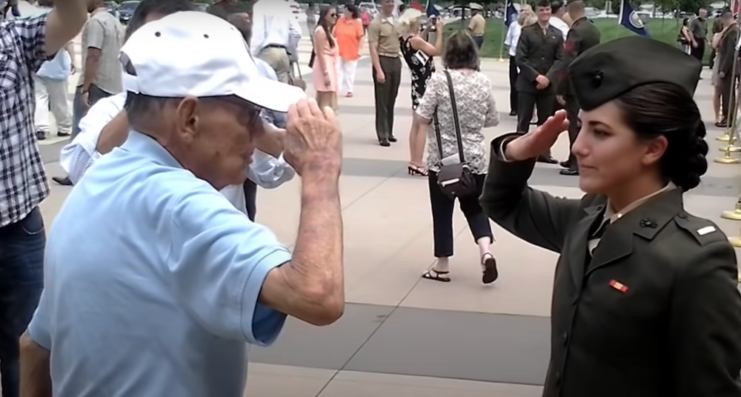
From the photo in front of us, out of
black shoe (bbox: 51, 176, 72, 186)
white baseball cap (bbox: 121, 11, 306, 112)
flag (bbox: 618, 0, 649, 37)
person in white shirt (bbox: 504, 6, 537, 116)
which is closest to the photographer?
white baseball cap (bbox: 121, 11, 306, 112)

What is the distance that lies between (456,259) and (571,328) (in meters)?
5.12

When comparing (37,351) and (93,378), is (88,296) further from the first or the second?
(37,351)

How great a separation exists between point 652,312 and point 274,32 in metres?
3.72

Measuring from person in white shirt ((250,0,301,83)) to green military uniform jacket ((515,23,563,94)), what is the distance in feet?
11.0

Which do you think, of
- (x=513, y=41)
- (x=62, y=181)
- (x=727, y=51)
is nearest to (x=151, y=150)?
(x=62, y=181)

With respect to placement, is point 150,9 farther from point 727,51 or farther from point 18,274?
point 727,51

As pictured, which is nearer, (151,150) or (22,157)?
(151,150)

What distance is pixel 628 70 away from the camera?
202 cm

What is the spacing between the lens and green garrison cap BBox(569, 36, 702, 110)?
201 centimetres

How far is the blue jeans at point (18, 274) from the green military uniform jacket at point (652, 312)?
2.06 meters

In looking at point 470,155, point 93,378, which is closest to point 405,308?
point 470,155

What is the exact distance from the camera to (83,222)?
5.82 feet

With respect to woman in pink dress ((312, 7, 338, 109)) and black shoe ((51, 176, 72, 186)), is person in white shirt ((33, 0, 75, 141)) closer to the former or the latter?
black shoe ((51, 176, 72, 186))

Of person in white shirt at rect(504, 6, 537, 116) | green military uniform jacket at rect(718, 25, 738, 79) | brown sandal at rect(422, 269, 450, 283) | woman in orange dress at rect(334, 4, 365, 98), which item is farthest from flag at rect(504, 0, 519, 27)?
brown sandal at rect(422, 269, 450, 283)
